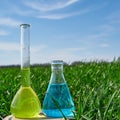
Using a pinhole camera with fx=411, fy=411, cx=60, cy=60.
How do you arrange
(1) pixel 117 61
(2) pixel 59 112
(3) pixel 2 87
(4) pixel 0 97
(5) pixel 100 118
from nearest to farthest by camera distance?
(5) pixel 100 118 → (2) pixel 59 112 → (4) pixel 0 97 → (3) pixel 2 87 → (1) pixel 117 61

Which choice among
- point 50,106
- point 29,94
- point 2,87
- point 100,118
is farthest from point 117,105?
point 2,87

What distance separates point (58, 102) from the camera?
8.45ft

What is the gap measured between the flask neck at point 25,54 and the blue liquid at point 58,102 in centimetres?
20

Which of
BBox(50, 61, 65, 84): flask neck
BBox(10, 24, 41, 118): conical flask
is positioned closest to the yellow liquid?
BBox(10, 24, 41, 118): conical flask

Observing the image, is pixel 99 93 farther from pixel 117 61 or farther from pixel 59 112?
pixel 117 61

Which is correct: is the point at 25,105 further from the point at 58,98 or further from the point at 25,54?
the point at 25,54

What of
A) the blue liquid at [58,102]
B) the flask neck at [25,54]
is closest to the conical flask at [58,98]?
the blue liquid at [58,102]

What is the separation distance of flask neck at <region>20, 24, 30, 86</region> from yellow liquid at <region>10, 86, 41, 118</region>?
75 mm

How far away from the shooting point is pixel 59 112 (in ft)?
8.44

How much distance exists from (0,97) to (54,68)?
1.23 metres

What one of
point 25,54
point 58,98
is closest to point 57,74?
point 58,98

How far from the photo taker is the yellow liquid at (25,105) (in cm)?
265

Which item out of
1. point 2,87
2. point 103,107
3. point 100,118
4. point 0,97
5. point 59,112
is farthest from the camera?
point 2,87

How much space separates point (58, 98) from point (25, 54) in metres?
0.39
